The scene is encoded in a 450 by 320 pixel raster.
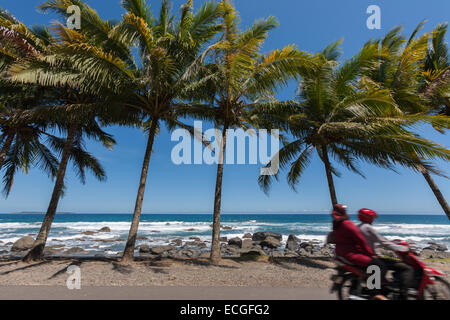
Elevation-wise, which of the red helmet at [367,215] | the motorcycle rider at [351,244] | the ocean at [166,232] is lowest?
the ocean at [166,232]

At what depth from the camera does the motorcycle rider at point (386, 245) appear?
3.12m

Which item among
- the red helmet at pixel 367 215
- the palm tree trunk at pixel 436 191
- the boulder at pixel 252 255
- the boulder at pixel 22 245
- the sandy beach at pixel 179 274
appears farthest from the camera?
the boulder at pixel 22 245

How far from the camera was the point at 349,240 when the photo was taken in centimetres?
329

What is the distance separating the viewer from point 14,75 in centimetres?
631

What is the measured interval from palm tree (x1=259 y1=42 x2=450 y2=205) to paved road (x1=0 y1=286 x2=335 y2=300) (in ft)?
16.6

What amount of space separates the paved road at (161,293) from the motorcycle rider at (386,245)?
4.86ft

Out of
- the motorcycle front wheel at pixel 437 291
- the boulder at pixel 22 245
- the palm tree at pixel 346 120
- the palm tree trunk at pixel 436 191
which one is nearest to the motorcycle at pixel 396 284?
the motorcycle front wheel at pixel 437 291

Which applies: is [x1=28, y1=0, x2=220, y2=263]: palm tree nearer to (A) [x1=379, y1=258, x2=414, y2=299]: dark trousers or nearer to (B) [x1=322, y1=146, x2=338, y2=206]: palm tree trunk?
(B) [x1=322, y1=146, x2=338, y2=206]: palm tree trunk

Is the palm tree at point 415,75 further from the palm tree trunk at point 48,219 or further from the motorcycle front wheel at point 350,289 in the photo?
the palm tree trunk at point 48,219

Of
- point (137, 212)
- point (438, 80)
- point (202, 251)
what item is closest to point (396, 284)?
point (137, 212)

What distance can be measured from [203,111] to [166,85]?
2.05m
